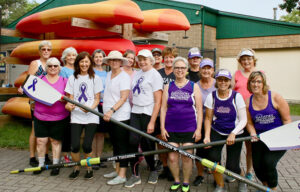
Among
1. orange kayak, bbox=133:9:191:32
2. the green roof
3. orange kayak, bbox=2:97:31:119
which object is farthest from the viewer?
the green roof

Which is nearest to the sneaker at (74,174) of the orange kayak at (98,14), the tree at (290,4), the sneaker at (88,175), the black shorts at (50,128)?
the sneaker at (88,175)

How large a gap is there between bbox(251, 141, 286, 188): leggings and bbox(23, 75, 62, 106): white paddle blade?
9.03 ft

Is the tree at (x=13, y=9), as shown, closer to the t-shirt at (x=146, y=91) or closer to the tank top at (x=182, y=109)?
the t-shirt at (x=146, y=91)

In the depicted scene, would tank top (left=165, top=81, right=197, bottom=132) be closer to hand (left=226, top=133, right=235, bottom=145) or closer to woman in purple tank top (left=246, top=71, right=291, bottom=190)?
hand (left=226, top=133, right=235, bottom=145)

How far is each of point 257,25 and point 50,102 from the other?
41.1 feet

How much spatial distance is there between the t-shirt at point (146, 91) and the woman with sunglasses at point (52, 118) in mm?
1206

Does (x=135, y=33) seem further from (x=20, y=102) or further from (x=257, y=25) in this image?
(x=257, y=25)

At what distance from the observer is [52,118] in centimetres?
438

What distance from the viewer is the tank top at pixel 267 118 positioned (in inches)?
135

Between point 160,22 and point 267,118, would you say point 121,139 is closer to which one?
point 267,118

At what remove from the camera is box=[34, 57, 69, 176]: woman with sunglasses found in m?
4.36

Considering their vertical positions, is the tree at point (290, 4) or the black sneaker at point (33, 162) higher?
the tree at point (290, 4)

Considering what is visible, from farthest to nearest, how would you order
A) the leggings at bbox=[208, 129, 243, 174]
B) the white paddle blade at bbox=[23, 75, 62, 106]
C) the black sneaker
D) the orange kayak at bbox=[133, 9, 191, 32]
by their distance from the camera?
1. the orange kayak at bbox=[133, 9, 191, 32]
2. the black sneaker
3. the white paddle blade at bbox=[23, 75, 62, 106]
4. the leggings at bbox=[208, 129, 243, 174]

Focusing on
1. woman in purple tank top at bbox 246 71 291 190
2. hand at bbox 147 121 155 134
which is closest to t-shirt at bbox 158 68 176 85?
hand at bbox 147 121 155 134
